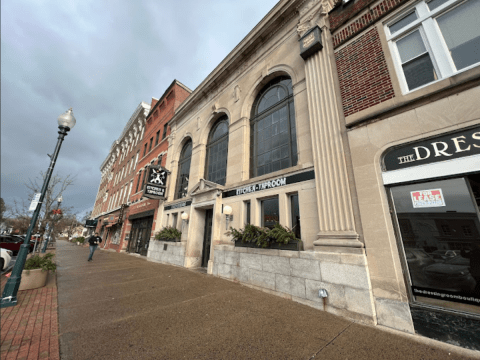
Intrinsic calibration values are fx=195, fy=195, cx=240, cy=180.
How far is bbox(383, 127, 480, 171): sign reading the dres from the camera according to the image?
12.2 feet

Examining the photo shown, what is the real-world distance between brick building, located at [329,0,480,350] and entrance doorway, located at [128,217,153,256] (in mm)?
16075

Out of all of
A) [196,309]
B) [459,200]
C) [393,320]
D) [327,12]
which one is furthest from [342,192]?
[327,12]

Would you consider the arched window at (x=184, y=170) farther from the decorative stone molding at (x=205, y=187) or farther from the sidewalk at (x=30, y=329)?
the sidewalk at (x=30, y=329)

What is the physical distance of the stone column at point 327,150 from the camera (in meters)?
5.00

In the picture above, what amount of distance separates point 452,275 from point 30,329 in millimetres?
7702

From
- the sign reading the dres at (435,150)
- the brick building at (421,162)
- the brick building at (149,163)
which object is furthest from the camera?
the brick building at (149,163)

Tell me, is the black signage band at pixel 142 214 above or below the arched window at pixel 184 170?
below

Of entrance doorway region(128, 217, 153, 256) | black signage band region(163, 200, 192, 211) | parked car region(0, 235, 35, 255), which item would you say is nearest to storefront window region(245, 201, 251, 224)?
black signage band region(163, 200, 192, 211)

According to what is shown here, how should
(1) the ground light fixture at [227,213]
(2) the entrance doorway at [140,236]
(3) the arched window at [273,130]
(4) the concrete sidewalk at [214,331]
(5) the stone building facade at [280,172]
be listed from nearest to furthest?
(4) the concrete sidewalk at [214,331] → (5) the stone building facade at [280,172] → (3) the arched window at [273,130] → (1) the ground light fixture at [227,213] → (2) the entrance doorway at [140,236]

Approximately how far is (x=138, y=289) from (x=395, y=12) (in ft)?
36.2

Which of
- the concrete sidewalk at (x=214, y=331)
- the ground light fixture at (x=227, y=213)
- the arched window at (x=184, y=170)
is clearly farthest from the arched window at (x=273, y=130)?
the arched window at (x=184, y=170)

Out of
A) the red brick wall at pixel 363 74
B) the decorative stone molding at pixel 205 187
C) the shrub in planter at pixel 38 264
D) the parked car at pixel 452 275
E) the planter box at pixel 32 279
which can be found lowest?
the planter box at pixel 32 279

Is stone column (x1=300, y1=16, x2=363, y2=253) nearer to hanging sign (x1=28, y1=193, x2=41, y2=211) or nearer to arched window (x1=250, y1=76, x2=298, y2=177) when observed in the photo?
arched window (x1=250, y1=76, x2=298, y2=177)

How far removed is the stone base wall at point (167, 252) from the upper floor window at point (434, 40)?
1143 centimetres
